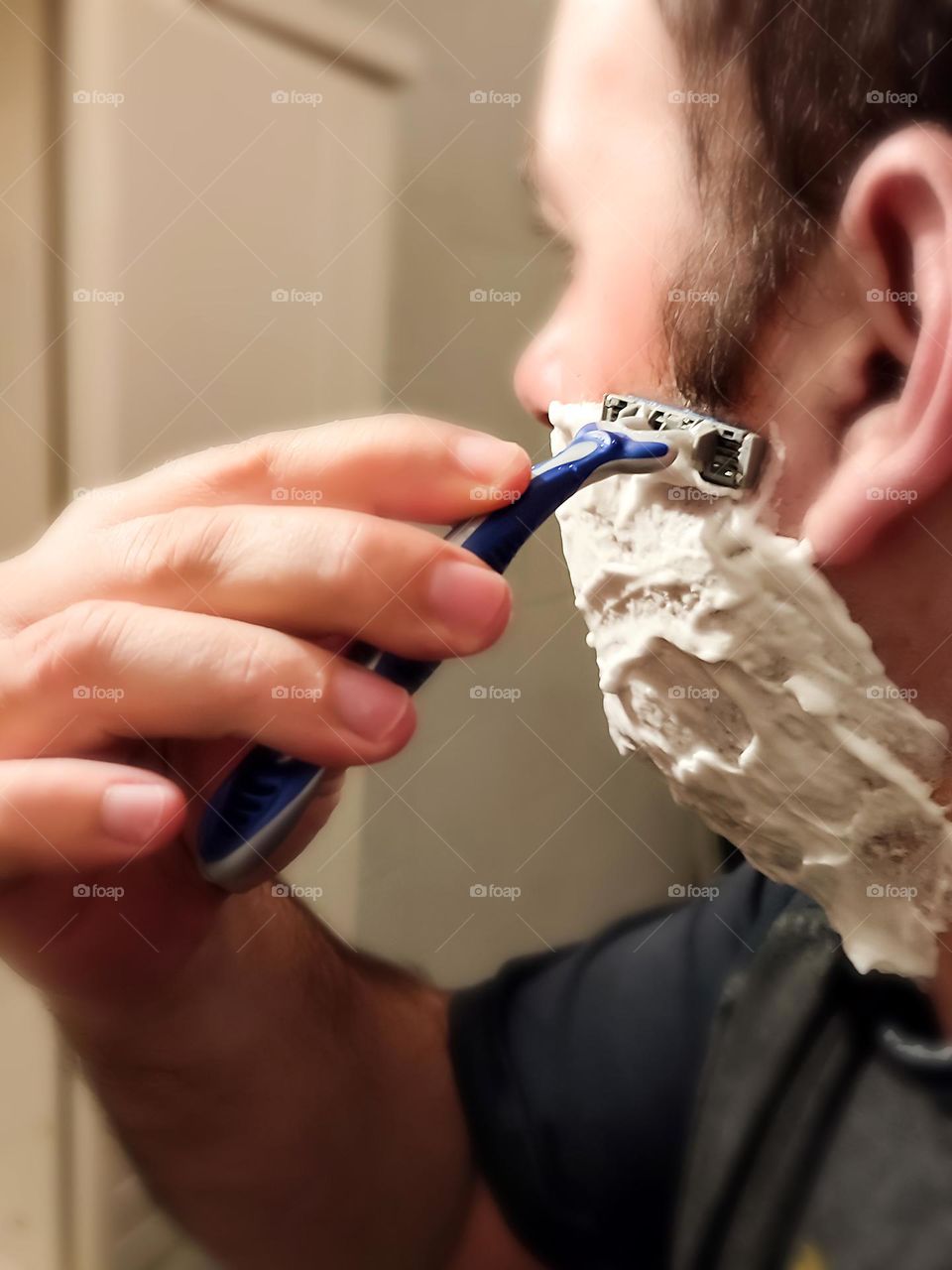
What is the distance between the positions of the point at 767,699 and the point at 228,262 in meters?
0.35

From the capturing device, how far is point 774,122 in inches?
11.2

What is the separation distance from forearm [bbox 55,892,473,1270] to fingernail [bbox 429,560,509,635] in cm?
22

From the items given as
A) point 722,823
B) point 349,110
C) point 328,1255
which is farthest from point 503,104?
point 328,1255

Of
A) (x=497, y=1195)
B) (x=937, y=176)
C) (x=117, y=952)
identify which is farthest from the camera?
(x=497, y=1195)

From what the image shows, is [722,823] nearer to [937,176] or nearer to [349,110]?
[937,176]

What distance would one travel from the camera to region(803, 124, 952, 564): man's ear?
0.87 feet

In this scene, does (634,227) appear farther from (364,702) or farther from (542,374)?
(364,702)

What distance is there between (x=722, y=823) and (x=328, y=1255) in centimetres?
31

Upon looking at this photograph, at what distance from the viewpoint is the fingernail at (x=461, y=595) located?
27 cm

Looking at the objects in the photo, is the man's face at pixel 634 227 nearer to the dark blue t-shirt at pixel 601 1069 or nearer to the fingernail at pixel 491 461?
the fingernail at pixel 491 461

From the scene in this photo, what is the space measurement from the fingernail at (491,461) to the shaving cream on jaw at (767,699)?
0.16 ft

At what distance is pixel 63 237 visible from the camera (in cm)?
45
